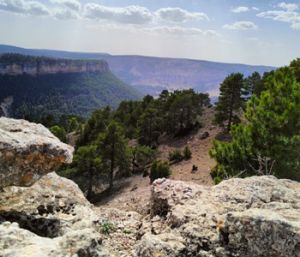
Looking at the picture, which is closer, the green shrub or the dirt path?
the green shrub

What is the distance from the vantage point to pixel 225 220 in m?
Result: 6.91

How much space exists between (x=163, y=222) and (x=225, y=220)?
165 centimetres


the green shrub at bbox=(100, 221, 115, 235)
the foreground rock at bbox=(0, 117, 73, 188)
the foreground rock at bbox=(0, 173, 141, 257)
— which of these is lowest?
the green shrub at bbox=(100, 221, 115, 235)

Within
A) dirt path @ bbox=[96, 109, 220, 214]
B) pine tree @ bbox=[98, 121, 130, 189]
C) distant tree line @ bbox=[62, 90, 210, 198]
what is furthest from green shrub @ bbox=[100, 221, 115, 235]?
pine tree @ bbox=[98, 121, 130, 189]

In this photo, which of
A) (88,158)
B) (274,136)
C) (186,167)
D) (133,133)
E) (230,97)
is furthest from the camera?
(133,133)

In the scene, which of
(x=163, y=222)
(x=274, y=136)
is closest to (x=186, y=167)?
(x=274, y=136)

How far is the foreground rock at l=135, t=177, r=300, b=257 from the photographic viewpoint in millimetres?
6141

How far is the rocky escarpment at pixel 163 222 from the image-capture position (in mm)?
5793

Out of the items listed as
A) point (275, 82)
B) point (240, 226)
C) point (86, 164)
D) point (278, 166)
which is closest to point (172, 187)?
point (240, 226)

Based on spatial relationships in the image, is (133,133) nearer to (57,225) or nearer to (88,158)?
(88,158)

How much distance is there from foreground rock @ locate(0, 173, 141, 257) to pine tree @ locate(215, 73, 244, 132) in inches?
2155

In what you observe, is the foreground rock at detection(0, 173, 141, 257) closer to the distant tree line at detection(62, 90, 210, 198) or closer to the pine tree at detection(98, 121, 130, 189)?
the distant tree line at detection(62, 90, 210, 198)

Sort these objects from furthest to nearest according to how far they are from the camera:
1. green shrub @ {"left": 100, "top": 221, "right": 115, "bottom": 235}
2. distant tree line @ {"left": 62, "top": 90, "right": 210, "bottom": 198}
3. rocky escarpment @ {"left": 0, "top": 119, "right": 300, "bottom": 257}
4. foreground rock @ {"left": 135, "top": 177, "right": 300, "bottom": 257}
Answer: distant tree line @ {"left": 62, "top": 90, "right": 210, "bottom": 198}
green shrub @ {"left": 100, "top": 221, "right": 115, "bottom": 235}
foreground rock @ {"left": 135, "top": 177, "right": 300, "bottom": 257}
rocky escarpment @ {"left": 0, "top": 119, "right": 300, "bottom": 257}

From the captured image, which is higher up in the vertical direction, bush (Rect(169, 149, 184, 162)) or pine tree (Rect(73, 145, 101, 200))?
pine tree (Rect(73, 145, 101, 200))
